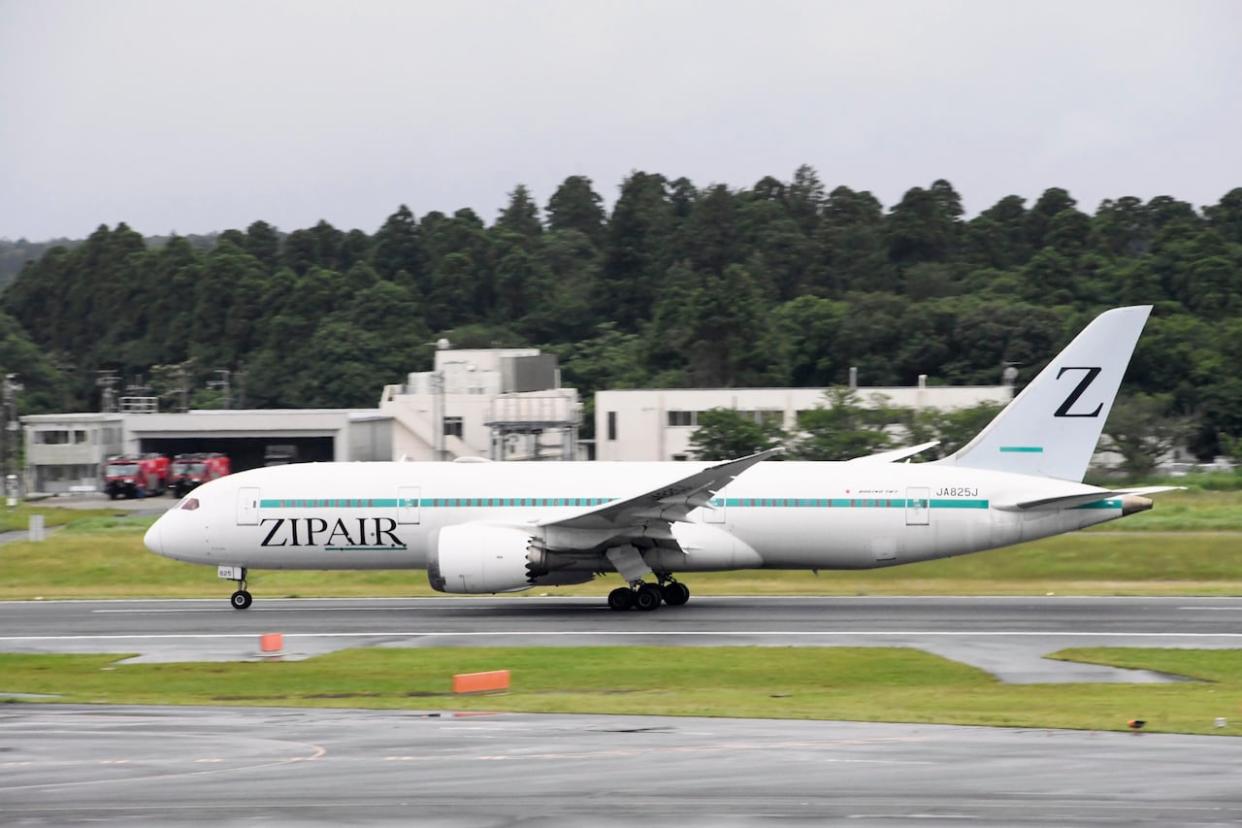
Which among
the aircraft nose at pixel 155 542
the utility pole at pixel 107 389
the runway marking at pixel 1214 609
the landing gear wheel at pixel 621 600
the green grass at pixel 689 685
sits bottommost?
the green grass at pixel 689 685

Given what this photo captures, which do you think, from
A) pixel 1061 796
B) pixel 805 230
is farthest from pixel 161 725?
pixel 805 230

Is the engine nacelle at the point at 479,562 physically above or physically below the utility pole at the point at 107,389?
below

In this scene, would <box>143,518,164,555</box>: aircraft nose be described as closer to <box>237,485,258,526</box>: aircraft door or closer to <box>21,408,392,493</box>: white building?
<box>237,485,258,526</box>: aircraft door

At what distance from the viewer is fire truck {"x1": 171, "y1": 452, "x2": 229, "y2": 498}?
241 feet

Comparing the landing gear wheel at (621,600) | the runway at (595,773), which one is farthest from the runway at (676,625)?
the runway at (595,773)

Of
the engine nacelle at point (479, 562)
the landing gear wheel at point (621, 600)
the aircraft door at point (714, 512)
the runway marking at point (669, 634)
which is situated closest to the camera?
the runway marking at point (669, 634)

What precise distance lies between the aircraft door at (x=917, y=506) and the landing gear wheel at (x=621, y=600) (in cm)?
599

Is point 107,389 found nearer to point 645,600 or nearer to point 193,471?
point 193,471

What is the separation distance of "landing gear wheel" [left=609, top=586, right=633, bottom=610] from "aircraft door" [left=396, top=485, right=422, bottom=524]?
14.6 feet

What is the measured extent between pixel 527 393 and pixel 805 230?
276 ft

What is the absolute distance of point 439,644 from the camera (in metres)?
28.0

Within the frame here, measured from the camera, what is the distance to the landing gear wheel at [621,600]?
32469 mm

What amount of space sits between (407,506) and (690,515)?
5985 millimetres

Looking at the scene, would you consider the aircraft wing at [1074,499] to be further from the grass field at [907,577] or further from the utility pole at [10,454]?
the utility pole at [10,454]
